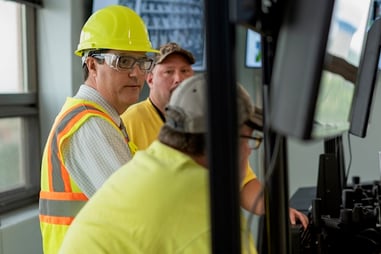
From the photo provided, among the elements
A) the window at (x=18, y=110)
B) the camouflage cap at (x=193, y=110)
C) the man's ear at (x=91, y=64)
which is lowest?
the window at (x=18, y=110)

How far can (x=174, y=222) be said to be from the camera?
3.42ft

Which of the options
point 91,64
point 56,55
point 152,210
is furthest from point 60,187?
point 56,55

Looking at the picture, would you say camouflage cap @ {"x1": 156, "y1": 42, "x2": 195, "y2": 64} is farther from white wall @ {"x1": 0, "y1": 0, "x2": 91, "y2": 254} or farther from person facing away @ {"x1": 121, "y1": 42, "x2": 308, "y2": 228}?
white wall @ {"x1": 0, "y1": 0, "x2": 91, "y2": 254}

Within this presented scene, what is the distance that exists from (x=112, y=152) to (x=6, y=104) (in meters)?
1.87

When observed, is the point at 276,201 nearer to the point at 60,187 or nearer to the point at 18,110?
the point at 60,187

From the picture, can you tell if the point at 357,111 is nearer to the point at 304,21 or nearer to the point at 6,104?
the point at 304,21

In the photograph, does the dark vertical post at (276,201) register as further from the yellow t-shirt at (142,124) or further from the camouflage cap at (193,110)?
the yellow t-shirt at (142,124)

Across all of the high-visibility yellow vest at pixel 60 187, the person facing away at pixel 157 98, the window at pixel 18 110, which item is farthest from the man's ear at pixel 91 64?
the window at pixel 18 110

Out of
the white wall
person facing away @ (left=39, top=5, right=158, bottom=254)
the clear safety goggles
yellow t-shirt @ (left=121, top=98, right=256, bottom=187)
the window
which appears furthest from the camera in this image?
the white wall

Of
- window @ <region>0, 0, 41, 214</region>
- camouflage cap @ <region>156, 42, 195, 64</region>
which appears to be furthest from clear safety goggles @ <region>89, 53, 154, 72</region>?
window @ <region>0, 0, 41, 214</region>

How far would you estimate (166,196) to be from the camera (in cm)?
105

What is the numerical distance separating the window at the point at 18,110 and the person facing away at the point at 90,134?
1.47m

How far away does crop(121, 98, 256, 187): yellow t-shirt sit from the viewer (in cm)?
232

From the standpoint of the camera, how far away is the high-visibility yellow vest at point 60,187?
1724 mm
